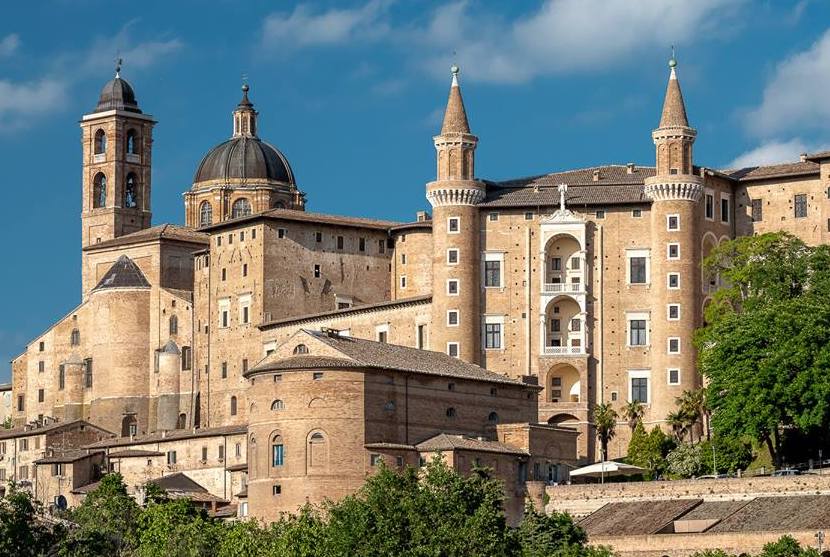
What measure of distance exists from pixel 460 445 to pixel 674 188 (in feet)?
59.7

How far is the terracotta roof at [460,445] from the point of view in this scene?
8306 cm

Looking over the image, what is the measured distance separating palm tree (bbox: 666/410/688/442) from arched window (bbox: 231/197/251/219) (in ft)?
112

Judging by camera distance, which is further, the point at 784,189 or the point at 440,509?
the point at 784,189

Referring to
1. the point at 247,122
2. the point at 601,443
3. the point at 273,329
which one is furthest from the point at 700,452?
the point at 247,122

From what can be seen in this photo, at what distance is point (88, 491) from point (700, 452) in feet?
79.5

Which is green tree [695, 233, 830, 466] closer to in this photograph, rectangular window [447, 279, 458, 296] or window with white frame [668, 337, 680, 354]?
window with white frame [668, 337, 680, 354]

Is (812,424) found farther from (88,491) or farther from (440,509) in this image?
(88,491)

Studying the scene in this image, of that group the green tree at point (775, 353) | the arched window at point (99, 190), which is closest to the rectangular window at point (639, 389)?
the green tree at point (775, 353)

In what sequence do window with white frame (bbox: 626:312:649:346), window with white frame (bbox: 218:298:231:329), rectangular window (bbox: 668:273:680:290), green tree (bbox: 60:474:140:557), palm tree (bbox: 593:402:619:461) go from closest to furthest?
green tree (bbox: 60:474:140:557) → palm tree (bbox: 593:402:619:461) → rectangular window (bbox: 668:273:680:290) → window with white frame (bbox: 626:312:649:346) → window with white frame (bbox: 218:298:231:329)

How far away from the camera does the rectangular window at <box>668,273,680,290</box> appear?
95.9 meters

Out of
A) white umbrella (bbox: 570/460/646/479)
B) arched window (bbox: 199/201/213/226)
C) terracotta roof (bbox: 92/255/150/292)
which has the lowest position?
white umbrella (bbox: 570/460/646/479)

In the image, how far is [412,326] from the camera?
99750 millimetres

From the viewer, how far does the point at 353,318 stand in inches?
4026

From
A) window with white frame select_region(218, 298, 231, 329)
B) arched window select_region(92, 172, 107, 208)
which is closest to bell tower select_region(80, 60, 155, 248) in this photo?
arched window select_region(92, 172, 107, 208)
